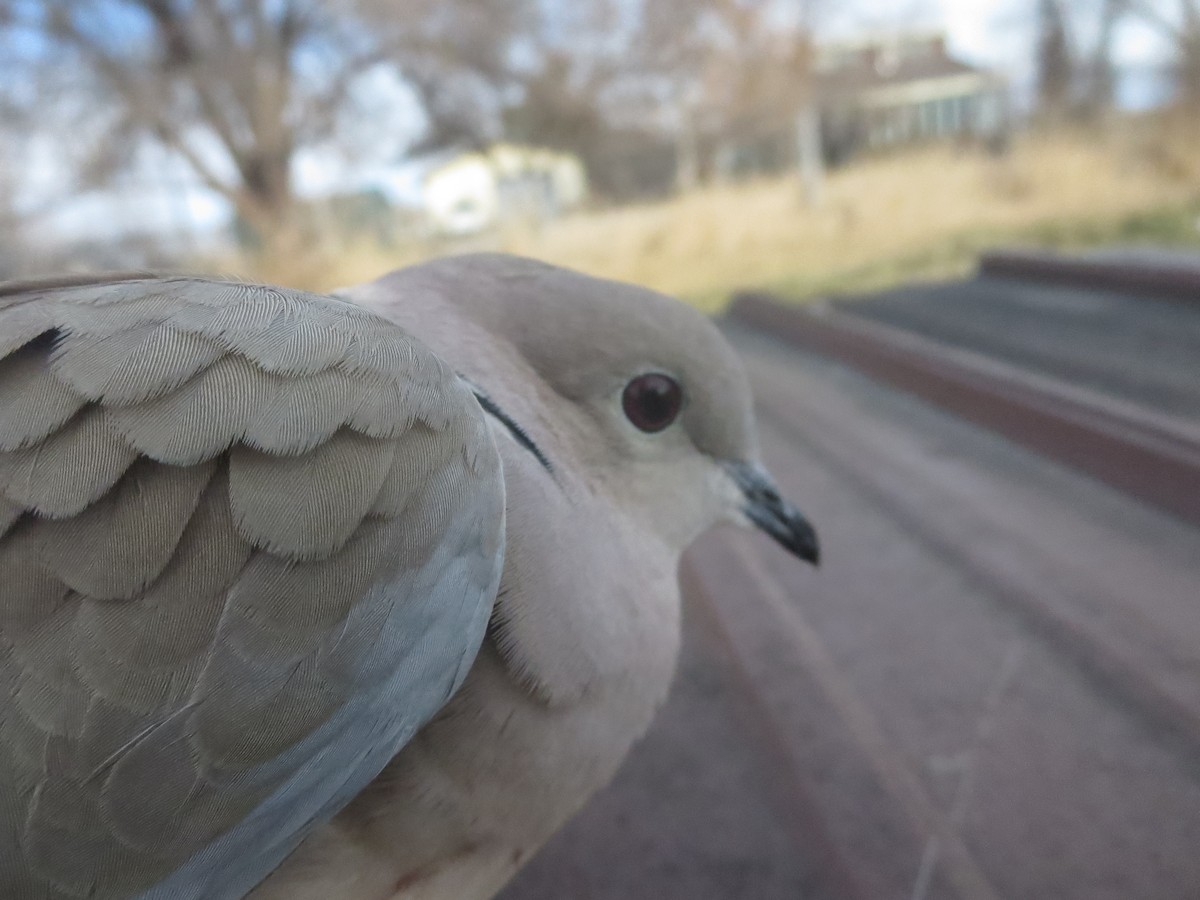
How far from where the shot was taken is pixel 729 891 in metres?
1.19

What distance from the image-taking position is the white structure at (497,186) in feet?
34.0

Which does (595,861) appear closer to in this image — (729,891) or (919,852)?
(729,891)

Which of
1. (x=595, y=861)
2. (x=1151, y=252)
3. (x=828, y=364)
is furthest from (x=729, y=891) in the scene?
(x=1151, y=252)

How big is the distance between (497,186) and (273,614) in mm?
11089

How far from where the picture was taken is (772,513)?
1.51m

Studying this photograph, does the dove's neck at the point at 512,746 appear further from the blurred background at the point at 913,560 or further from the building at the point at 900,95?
the building at the point at 900,95

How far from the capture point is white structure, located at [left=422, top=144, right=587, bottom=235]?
10367 millimetres

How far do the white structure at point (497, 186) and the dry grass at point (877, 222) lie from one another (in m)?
1.23

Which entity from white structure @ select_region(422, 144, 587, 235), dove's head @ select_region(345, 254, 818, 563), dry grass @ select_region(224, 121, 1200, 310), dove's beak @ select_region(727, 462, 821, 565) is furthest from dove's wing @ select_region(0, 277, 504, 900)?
white structure @ select_region(422, 144, 587, 235)

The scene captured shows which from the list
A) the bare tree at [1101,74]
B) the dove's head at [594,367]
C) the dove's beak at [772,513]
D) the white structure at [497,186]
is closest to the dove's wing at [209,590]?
the dove's head at [594,367]

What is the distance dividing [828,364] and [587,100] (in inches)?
393

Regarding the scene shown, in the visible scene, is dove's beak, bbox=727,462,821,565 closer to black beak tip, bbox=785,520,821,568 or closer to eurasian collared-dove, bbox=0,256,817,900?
black beak tip, bbox=785,520,821,568

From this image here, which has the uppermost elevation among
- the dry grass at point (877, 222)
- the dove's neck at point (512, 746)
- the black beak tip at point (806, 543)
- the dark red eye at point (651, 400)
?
the dark red eye at point (651, 400)

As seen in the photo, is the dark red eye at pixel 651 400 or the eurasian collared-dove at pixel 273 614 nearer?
the eurasian collared-dove at pixel 273 614
